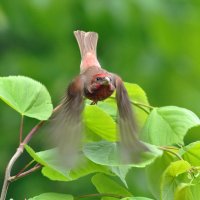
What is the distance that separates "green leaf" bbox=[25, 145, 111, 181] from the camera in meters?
2.40

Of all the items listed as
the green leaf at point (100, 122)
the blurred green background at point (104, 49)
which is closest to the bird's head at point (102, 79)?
the green leaf at point (100, 122)

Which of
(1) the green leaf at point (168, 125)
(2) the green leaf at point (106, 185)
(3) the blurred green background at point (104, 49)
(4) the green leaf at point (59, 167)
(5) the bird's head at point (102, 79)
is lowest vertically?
(3) the blurred green background at point (104, 49)

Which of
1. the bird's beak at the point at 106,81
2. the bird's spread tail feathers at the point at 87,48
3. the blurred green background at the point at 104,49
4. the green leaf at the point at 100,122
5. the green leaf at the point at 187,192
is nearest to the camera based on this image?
the green leaf at the point at 187,192

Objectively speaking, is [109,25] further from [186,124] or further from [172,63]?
[186,124]

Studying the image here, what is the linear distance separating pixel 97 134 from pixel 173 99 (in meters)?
2.68

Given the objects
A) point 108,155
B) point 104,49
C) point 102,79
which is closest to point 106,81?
point 102,79

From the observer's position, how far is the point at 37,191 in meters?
4.84

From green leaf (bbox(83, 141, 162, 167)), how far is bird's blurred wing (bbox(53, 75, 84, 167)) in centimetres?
4

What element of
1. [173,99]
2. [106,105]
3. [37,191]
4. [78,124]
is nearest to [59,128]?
[78,124]

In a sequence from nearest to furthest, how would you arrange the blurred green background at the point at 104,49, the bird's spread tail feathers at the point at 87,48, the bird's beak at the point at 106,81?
1. the bird's beak at the point at 106,81
2. the bird's spread tail feathers at the point at 87,48
3. the blurred green background at the point at 104,49

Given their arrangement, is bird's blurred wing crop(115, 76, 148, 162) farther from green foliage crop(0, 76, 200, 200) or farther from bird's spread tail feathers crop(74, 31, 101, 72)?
bird's spread tail feathers crop(74, 31, 101, 72)

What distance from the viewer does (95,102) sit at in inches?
107

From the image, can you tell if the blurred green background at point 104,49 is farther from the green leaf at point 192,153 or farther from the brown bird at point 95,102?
the green leaf at point 192,153

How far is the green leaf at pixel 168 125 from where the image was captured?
253cm
